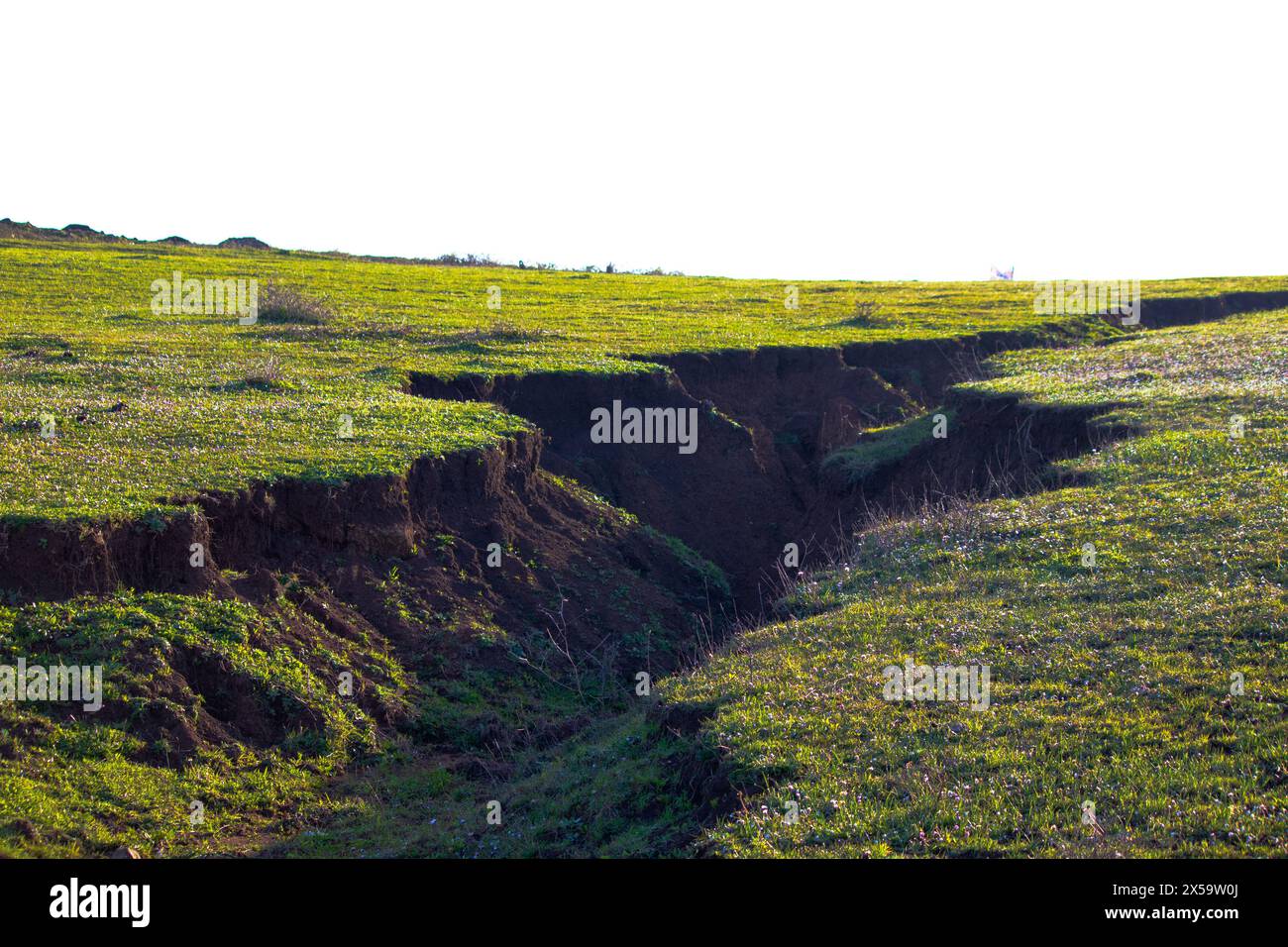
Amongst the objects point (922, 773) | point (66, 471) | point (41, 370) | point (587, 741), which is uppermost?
point (41, 370)

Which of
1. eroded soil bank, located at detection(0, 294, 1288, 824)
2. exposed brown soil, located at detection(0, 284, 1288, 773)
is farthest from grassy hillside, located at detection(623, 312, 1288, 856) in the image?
exposed brown soil, located at detection(0, 284, 1288, 773)

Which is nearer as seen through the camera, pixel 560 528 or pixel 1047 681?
pixel 1047 681

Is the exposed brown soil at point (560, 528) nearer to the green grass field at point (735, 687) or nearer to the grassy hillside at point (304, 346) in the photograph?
the green grass field at point (735, 687)

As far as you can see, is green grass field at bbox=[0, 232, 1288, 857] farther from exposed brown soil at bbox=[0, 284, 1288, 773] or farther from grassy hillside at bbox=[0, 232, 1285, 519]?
exposed brown soil at bbox=[0, 284, 1288, 773]

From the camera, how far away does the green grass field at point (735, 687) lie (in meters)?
8.09

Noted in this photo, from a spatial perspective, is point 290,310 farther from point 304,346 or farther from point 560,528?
point 560,528

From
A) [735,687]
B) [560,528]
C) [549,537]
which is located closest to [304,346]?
[560,528]

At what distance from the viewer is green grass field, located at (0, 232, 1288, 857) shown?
8.09 meters

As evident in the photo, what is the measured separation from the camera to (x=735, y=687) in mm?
10742
